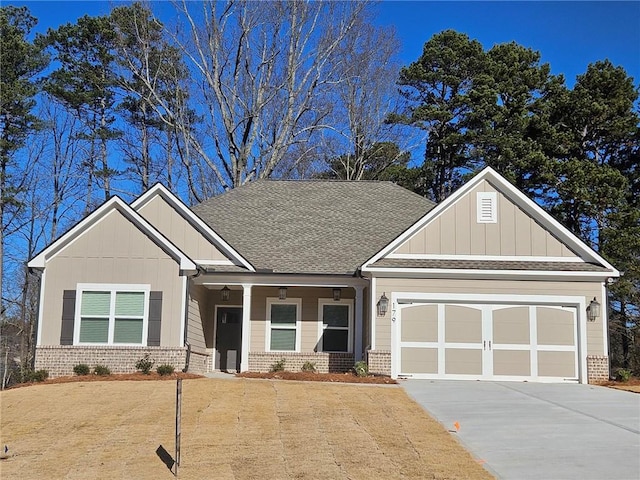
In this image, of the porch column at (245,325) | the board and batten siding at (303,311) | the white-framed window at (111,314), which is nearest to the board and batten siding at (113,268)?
the white-framed window at (111,314)

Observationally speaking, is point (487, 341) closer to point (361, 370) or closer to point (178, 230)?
point (361, 370)

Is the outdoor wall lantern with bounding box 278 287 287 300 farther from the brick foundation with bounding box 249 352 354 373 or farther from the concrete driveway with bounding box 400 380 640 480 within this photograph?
the concrete driveway with bounding box 400 380 640 480

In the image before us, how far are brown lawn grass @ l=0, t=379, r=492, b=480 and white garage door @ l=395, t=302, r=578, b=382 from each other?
108 inches

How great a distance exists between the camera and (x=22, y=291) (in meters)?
34.2

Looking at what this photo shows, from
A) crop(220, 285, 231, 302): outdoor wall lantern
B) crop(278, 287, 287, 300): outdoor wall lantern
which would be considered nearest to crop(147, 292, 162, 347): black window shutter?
crop(220, 285, 231, 302): outdoor wall lantern

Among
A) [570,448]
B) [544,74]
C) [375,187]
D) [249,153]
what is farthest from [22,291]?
[570,448]

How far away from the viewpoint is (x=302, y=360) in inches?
742

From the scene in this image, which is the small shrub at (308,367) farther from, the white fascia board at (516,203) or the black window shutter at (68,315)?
the black window shutter at (68,315)

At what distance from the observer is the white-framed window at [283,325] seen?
1914 cm

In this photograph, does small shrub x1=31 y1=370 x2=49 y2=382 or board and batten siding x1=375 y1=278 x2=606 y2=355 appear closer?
small shrub x1=31 y1=370 x2=49 y2=382

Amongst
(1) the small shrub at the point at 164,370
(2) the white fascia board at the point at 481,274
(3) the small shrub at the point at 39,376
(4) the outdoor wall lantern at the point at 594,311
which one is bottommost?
(3) the small shrub at the point at 39,376

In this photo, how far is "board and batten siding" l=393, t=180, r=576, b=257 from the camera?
17.5 m

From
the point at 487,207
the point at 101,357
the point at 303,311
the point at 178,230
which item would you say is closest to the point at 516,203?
the point at 487,207

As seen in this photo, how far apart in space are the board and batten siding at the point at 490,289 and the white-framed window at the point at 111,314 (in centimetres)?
569
